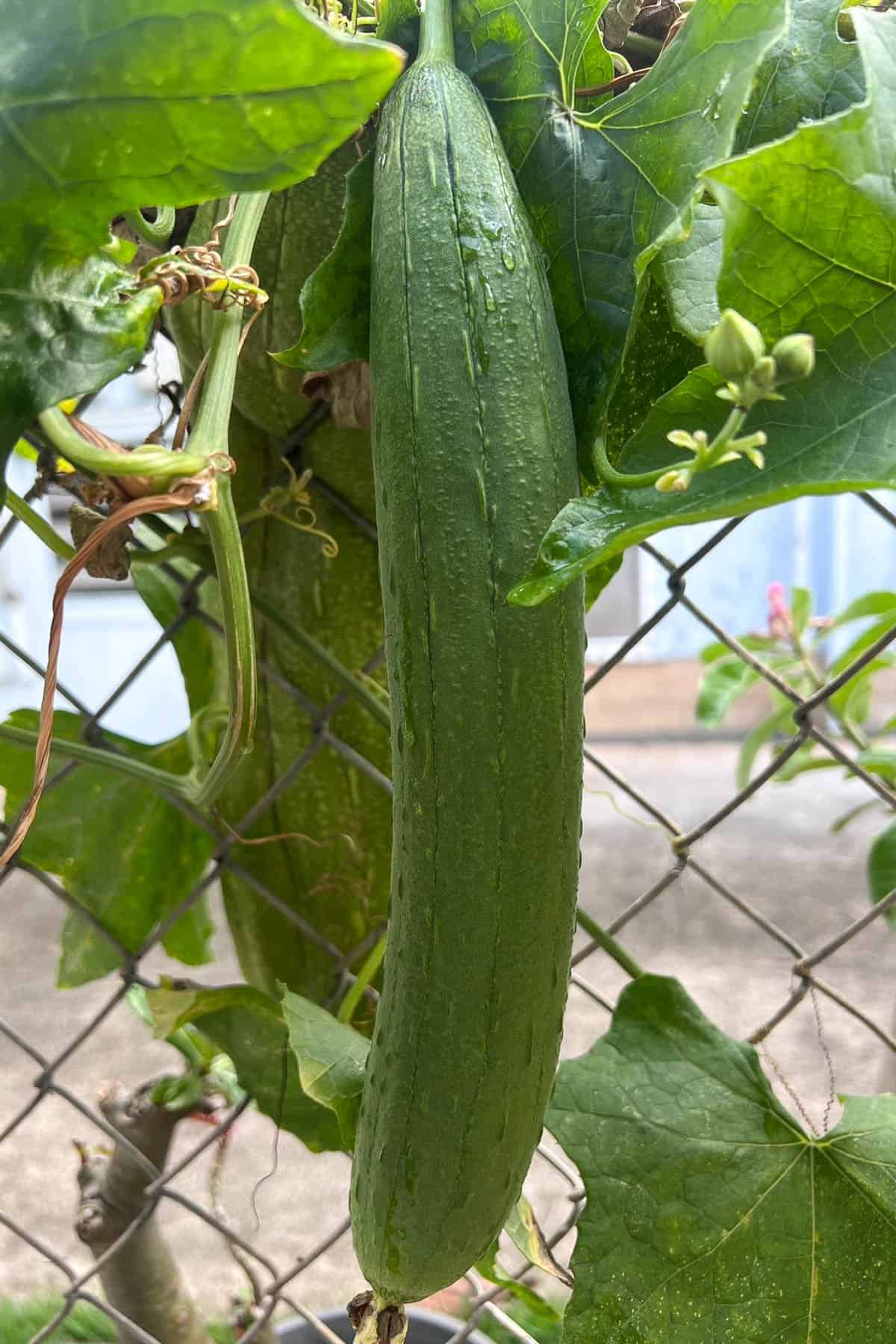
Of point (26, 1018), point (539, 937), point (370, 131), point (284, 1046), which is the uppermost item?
point (370, 131)

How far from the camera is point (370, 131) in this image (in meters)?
0.44

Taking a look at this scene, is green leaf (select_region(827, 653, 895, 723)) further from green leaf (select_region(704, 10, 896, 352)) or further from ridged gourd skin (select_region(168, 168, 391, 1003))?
green leaf (select_region(704, 10, 896, 352))

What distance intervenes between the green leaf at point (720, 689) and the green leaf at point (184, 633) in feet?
2.13

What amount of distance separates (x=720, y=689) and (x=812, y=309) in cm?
84

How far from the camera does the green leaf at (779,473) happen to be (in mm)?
296

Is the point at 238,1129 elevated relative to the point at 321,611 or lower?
lower

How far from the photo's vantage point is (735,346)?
0.26 metres

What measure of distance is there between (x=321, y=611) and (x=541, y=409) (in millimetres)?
213

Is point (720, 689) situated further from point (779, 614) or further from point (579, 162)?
point (579, 162)

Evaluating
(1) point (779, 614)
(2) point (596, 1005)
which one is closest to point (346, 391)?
(1) point (779, 614)

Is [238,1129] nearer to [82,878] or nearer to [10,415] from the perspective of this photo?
[82,878]

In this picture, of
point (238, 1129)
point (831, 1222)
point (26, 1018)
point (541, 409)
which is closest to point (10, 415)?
point (541, 409)

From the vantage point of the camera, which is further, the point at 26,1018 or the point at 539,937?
the point at 26,1018

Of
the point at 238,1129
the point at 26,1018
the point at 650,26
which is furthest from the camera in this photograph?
the point at 26,1018
